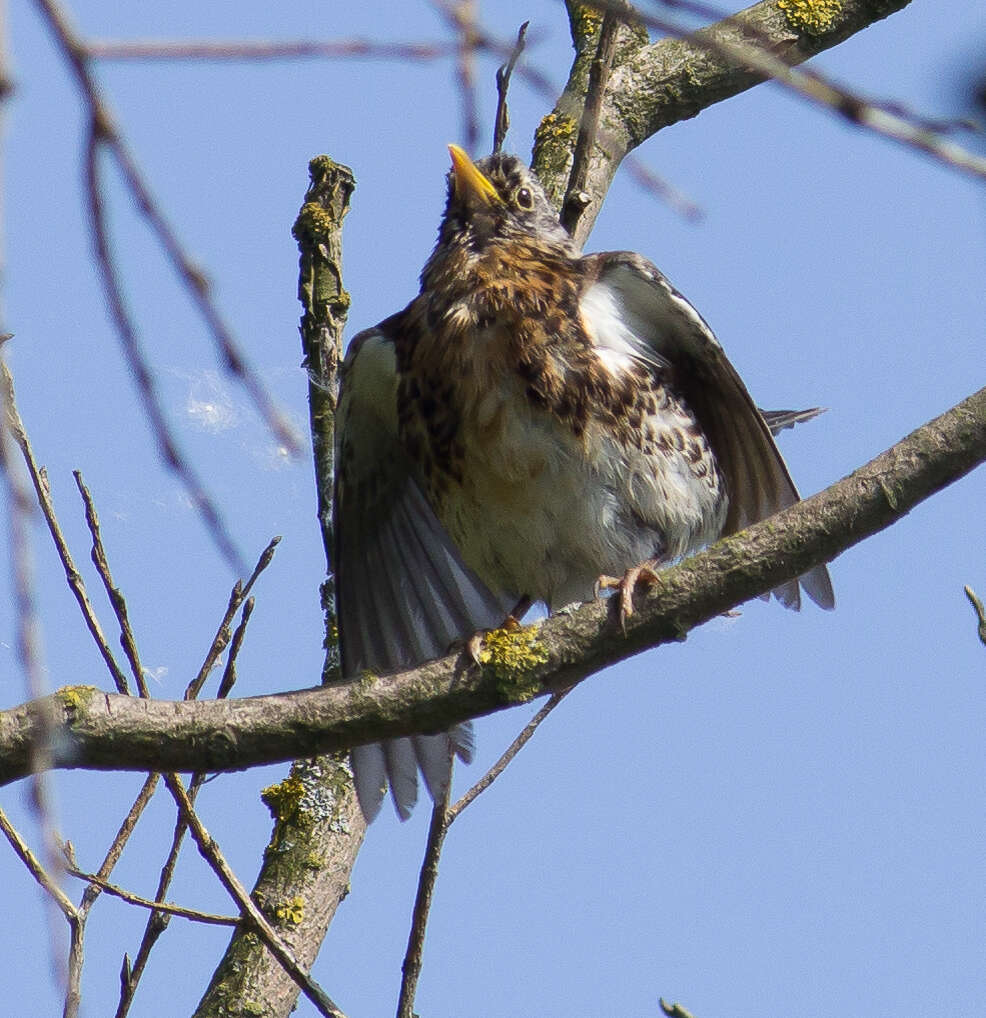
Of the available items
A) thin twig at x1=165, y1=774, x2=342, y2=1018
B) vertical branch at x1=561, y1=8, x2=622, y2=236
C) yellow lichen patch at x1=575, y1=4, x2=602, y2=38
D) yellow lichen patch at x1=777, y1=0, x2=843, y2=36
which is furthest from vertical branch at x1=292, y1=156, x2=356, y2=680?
yellow lichen patch at x1=777, y1=0, x2=843, y2=36

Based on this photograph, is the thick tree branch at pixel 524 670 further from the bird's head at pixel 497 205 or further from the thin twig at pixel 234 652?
the bird's head at pixel 497 205

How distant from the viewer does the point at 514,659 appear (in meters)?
3.12

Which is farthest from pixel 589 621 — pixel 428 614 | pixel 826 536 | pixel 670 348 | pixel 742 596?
pixel 428 614

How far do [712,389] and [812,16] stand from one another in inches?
65.5

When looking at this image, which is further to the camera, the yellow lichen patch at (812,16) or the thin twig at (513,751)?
the yellow lichen patch at (812,16)

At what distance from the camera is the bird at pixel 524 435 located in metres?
4.31

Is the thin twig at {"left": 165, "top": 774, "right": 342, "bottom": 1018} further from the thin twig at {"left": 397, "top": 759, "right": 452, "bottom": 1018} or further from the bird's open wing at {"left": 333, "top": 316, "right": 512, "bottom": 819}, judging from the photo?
the bird's open wing at {"left": 333, "top": 316, "right": 512, "bottom": 819}

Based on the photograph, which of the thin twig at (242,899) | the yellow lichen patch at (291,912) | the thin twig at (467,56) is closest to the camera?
the thin twig at (467,56)

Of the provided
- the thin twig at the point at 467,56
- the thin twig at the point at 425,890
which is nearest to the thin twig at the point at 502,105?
the thin twig at the point at 425,890

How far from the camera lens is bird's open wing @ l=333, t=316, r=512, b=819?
4938 mm

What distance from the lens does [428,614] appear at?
5.15 m

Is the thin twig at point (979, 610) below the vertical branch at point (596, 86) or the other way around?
below

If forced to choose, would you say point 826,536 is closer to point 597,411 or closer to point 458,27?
point 597,411

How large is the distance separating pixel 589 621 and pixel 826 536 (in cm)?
52
